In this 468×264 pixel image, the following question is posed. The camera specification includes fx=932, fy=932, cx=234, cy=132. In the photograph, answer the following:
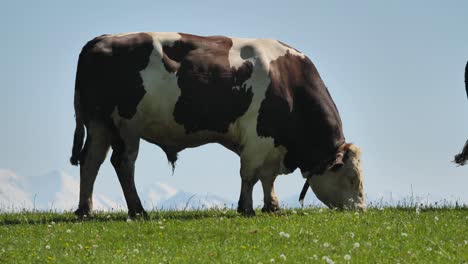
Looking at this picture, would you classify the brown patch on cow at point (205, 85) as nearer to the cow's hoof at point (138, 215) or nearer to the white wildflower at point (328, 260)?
the cow's hoof at point (138, 215)

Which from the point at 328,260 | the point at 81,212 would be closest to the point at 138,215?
the point at 81,212

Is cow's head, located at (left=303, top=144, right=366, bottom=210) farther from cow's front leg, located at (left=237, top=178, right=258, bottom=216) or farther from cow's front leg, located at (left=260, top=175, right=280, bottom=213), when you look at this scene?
cow's front leg, located at (left=237, top=178, right=258, bottom=216)

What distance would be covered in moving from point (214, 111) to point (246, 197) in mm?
2112

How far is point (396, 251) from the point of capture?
1428 cm

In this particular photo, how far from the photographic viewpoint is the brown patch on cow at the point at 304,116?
21.7 m

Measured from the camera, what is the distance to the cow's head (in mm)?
22141

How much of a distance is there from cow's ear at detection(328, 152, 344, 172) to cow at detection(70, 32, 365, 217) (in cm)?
2

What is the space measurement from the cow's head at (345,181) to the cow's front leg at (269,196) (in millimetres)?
1197

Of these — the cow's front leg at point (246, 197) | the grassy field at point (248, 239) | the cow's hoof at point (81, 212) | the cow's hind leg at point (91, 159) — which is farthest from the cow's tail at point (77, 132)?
the cow's front leg at point (246, 197)

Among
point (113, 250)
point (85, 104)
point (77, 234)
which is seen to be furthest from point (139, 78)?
point (113, 250)

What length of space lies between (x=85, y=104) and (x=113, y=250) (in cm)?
604

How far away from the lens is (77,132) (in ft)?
69.9

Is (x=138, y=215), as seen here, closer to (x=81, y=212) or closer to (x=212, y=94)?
(x=81, y=212)

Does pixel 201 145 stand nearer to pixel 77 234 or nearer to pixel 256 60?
pixel 256 60
